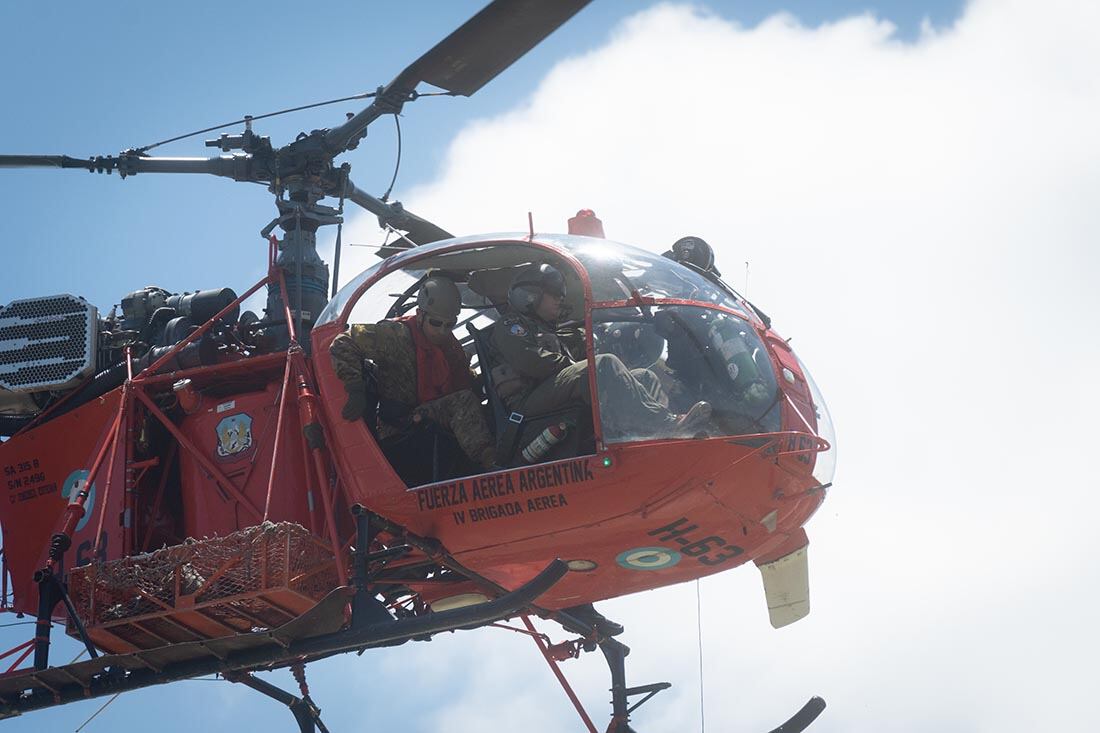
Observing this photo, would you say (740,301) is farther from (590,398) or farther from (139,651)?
(139,651)

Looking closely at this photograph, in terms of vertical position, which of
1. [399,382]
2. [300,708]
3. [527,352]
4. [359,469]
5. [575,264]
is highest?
[575,264]

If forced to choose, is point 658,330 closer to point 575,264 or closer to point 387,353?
point 575,264

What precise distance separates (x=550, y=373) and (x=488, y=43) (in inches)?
93.9

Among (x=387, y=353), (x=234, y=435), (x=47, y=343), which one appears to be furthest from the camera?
(x=47, y=343)

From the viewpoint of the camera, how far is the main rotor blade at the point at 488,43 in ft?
36.1

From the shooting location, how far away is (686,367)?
1062cm

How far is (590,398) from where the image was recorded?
10.7m

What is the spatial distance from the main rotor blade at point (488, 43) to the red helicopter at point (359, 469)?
2cm

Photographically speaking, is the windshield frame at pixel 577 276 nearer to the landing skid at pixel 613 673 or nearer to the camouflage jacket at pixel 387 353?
the camouflage jacket at pixel 387 353

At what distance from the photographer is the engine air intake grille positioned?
13352 mm

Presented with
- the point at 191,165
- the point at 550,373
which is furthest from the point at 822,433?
the point at 191,165

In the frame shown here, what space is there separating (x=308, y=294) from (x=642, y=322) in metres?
3.74

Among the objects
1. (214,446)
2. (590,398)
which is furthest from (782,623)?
(214,446)

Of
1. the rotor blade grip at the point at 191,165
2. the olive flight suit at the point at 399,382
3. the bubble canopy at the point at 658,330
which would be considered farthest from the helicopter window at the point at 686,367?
the rotor blade grip at the point at 191,165
